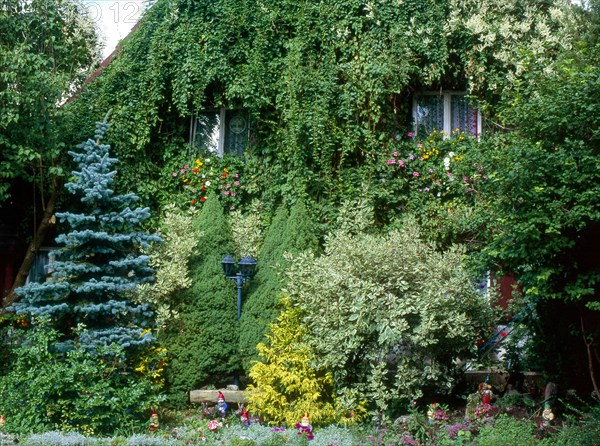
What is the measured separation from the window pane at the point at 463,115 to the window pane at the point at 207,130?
14.0ft

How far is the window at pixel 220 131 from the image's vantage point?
40.6 ft

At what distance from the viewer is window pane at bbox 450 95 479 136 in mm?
11766

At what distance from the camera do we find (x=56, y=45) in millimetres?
11266

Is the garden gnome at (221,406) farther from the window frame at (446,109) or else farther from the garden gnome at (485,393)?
the window frame at (446,109)

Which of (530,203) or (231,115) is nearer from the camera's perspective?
(530,203)

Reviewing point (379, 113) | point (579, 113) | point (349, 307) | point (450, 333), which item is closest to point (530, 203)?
point (579, 113)

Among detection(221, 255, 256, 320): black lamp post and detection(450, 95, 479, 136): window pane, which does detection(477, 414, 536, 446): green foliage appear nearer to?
detection(221, 255, 256, 320): black lamp post

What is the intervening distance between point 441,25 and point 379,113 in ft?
5.98

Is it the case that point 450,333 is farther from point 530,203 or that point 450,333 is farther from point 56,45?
point 56,45

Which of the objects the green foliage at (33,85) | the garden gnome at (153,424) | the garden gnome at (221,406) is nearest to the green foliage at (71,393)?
the garden gnome at (153,424)

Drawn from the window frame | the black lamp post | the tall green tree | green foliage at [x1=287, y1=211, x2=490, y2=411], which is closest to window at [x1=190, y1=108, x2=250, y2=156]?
the tall green tree

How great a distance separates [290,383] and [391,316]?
159cm

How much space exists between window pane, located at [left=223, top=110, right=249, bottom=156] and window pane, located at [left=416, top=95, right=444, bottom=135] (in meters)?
3.11

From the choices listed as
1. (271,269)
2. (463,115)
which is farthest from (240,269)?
(463,115)
